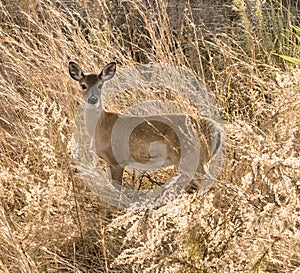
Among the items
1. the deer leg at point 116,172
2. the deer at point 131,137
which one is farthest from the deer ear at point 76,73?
the deer leg at point 116,172

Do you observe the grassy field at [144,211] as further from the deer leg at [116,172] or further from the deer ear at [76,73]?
the deer leg at [116,172]

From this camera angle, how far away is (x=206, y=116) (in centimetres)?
409

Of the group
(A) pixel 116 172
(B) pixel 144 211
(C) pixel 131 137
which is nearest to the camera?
(B) pixel 144 211

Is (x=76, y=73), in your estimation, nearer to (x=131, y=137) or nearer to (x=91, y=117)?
(x=91, y=117)

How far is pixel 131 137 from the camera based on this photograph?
14.0 ft

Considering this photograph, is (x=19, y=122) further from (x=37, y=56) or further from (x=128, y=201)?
(x=128, y=201)

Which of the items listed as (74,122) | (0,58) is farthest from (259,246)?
(0,58)

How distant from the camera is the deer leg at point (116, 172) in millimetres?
3916

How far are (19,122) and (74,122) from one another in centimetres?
39

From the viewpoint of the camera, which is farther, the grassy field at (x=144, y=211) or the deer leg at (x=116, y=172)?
the deer leg at (x=116, y=172)

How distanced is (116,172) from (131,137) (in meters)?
0.36

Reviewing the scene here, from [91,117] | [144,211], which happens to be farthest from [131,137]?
[144,211]

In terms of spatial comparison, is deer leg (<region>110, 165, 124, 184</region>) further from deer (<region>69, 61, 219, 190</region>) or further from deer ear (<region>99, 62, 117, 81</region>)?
deer ear (<region>99, 62, 117, 81</region>)

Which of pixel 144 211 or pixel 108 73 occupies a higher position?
pixel 108 73
